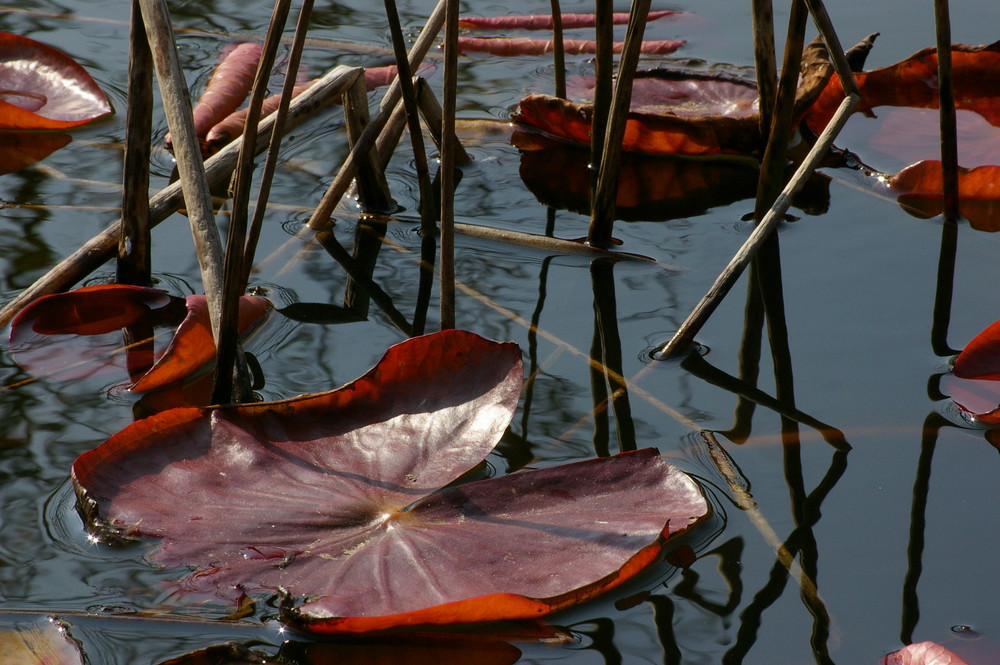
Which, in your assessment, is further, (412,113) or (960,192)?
(960,192)

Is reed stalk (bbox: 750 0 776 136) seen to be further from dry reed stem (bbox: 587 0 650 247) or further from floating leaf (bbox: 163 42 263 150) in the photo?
floating leaf (bbox: 163 42 263 150)

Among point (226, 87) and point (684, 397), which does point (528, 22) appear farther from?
point (684, 397)

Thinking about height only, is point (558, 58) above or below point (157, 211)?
above

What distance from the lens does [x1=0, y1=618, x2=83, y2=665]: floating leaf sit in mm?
754

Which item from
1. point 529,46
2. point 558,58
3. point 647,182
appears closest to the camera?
point 647,182

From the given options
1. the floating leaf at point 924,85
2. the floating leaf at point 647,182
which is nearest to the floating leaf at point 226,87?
the floating leaf at point 647,182

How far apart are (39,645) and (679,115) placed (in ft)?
4.73

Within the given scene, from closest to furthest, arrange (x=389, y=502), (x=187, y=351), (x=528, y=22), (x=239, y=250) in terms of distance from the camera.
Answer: (x=389, y=502)
(x=239, y=250)
(x=187, y=351)
(x=528, y=22)

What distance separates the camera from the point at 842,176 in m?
1.69

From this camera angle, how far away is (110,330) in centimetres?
129

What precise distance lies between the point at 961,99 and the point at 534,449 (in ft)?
4.07

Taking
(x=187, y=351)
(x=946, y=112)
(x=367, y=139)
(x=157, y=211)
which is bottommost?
(x=187, y=351)

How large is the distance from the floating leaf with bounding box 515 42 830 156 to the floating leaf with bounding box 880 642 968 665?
0.95 m

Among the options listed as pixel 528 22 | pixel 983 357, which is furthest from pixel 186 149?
pixel 528 22
